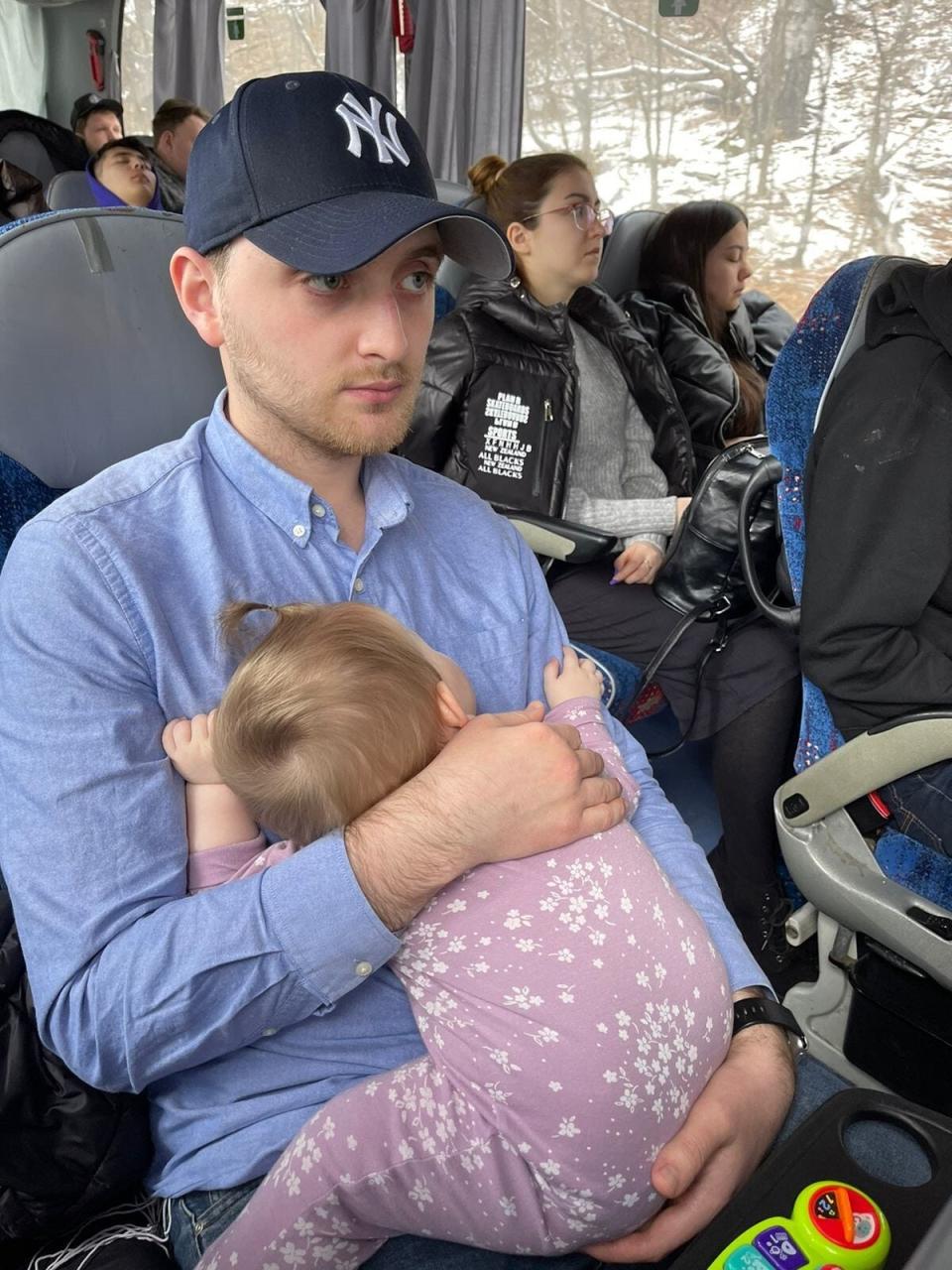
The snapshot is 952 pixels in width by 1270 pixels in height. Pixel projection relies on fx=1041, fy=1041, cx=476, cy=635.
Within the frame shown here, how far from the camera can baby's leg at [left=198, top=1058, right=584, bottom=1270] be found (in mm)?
799

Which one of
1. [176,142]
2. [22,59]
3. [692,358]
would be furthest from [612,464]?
[22,59]

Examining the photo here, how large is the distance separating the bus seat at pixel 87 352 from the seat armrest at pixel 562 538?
97 centimetres

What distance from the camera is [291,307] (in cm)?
99

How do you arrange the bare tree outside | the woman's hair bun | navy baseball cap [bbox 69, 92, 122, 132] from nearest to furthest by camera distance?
the woman's hair bun → the bare tree outside → navy baseball cap [bbox 69, 92, 122, 132]

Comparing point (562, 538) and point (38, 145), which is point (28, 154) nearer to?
point (38, 145)

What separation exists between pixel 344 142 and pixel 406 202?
0.09m

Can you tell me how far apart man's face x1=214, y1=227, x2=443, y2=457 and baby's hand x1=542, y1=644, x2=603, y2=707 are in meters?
Result: 0.31

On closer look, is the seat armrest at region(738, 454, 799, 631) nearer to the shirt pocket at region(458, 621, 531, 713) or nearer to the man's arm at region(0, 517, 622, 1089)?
the shirt pocket at region(458, 621, 531, 713)

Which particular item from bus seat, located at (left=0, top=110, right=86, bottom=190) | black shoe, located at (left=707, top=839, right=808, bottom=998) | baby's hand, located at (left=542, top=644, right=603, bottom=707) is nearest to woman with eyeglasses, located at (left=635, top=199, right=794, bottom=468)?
black shoe, located at (left=707, top=839, right=808, bottom=998)

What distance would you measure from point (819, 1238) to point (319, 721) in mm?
498

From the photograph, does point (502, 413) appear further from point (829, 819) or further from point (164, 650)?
point (164, 650)

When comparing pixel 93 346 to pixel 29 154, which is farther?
pixel 29 154

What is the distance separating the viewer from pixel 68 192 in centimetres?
402

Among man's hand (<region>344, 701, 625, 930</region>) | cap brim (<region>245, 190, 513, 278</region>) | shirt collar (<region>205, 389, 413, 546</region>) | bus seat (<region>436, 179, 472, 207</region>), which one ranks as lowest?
man's hand (<region>344, 701, 625, 930</region>)
